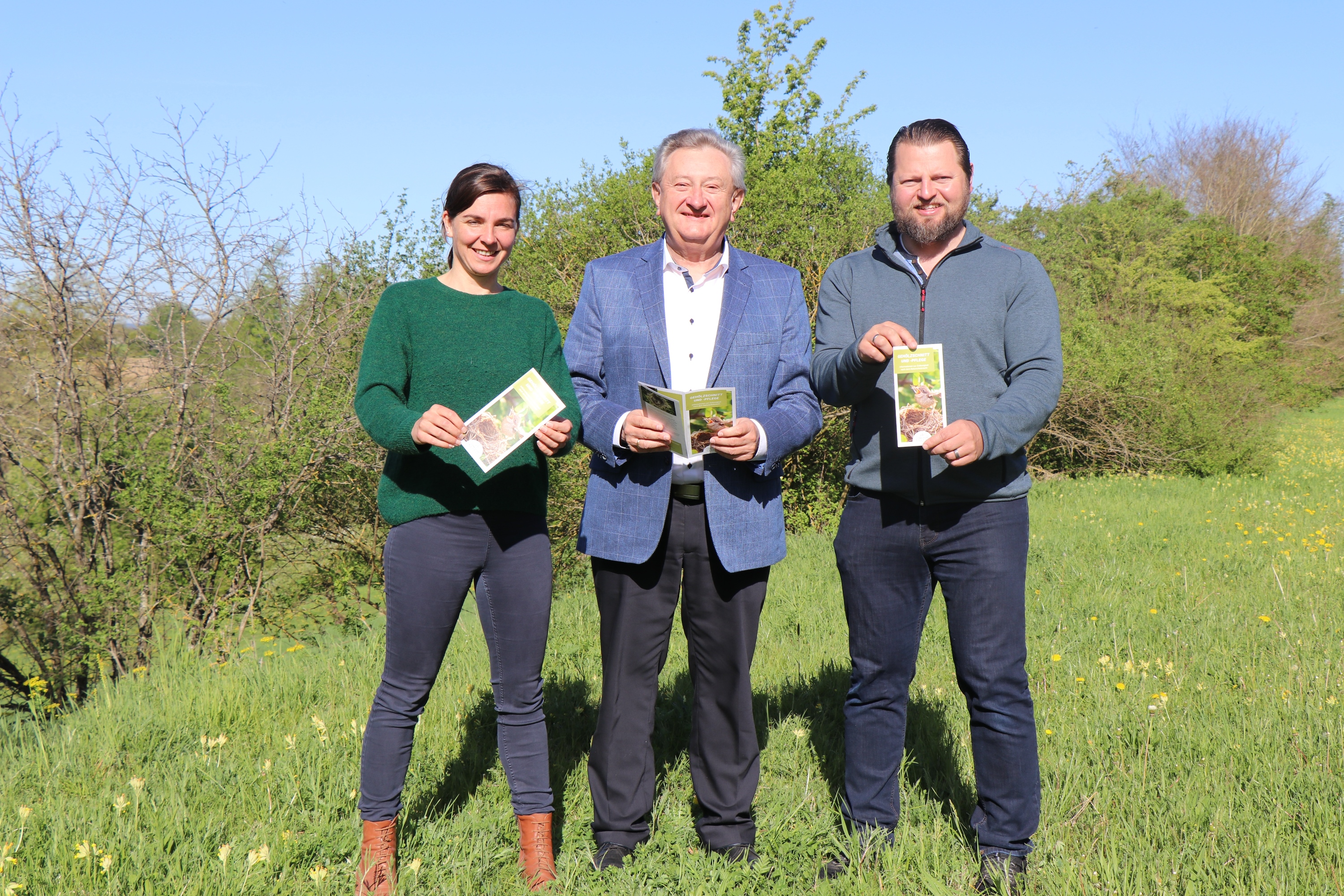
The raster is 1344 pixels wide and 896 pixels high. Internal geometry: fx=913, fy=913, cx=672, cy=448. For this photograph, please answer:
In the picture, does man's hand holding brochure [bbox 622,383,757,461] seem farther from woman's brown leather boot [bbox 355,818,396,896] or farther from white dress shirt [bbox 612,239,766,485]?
woman's brown leather boot [bbox 355,818,396,896]

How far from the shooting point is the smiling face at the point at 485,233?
3080 millimetres

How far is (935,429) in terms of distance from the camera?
113 inches

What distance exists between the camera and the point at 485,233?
3.10 metres

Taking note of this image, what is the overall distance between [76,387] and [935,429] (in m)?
6.98

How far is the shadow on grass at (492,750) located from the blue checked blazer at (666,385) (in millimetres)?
1221

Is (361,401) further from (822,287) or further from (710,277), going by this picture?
(822,287)

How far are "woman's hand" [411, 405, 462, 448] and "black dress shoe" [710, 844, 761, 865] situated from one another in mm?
1771

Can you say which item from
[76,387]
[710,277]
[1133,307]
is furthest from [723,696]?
[1133,307]

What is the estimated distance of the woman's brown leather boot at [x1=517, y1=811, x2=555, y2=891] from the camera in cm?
313

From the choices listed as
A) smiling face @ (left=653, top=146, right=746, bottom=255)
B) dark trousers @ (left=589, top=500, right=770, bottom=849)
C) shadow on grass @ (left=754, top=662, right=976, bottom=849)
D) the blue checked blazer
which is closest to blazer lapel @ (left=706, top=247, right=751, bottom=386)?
the blue checked blazer

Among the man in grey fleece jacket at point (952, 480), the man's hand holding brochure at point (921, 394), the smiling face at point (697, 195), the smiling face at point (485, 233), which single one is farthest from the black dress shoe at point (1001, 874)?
the smiling face at point (485, 233)

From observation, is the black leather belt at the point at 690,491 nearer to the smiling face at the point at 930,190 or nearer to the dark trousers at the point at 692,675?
the dark trousers at the point at 692,675

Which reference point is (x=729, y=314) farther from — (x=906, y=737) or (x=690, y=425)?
(x=906, y=737)

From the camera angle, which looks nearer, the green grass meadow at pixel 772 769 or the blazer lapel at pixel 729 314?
the green grass meadow at pixel 772 769
